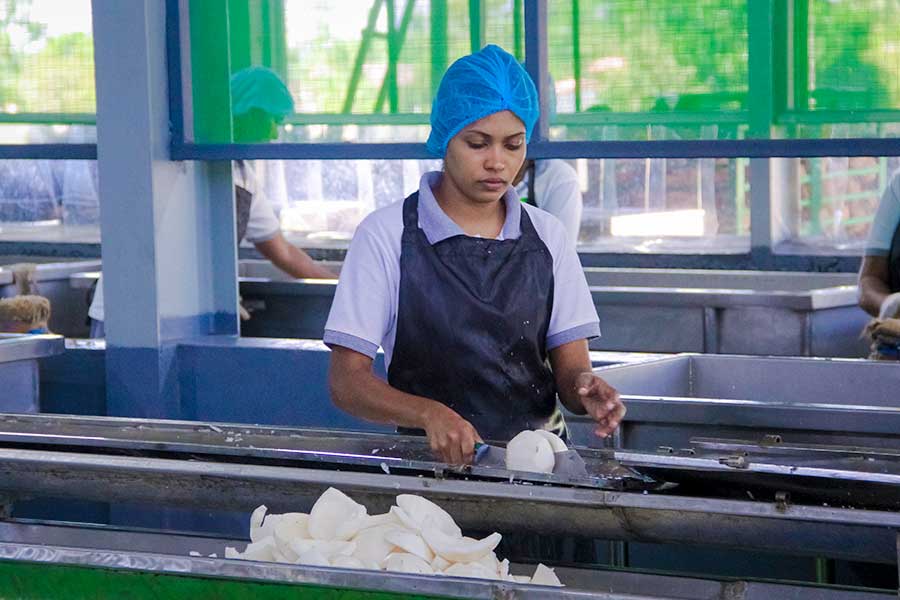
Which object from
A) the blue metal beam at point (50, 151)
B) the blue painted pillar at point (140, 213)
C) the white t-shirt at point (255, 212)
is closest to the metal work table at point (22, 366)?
the blue painted pillar at point (140, 213)

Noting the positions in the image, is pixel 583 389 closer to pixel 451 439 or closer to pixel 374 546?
pixel 451 439

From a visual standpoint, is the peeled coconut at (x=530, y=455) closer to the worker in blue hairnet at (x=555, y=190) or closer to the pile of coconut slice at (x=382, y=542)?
the pile of coconut slice at (x=382, y=542)

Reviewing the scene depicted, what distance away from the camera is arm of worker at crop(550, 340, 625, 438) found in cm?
237

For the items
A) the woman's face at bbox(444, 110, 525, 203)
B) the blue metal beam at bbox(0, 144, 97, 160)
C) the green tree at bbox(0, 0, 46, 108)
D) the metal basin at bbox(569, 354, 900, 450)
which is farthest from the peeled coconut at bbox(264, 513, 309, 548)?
the green tree at bbox(0, 0, 46, 108)

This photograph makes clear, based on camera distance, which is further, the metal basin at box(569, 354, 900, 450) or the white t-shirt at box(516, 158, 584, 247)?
the white t-shirt at box(516, 158, 584, 247)

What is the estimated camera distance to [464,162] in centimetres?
257

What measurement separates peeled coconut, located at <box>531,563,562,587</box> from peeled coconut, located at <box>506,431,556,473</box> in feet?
0.74

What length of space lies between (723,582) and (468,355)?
84 centimetres

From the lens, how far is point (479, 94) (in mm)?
2561

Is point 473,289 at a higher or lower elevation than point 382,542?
higher

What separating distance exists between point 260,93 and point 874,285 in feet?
6.62

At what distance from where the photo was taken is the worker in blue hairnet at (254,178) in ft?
13.6

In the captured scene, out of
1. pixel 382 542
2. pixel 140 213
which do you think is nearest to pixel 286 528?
pixel 382 542

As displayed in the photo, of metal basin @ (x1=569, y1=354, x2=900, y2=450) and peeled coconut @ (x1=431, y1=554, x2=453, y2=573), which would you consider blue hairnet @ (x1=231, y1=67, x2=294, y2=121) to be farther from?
peeled coconut @ (x1=431, y1=554, x2=453, y2=573)
